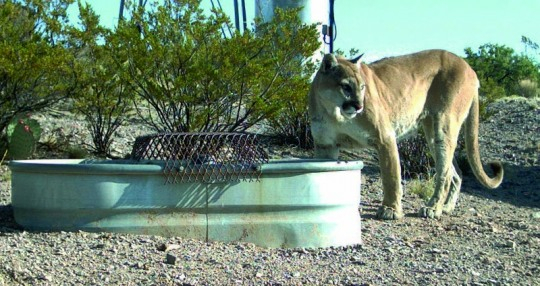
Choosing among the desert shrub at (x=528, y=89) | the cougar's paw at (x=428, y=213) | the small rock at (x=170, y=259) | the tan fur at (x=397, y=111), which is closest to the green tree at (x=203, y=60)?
the tan fur at (x=397, y=111)

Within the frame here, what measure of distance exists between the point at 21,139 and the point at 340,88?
4340mm

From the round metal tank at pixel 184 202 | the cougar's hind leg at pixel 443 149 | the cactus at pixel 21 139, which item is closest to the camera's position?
the round metal tank at pixel 184 202

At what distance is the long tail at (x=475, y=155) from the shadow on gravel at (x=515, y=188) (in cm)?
164

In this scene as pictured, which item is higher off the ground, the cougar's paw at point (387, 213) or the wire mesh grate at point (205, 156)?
the wire mesh grate at point (205, 156)

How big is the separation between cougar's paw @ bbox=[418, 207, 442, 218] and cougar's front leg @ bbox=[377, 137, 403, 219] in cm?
57

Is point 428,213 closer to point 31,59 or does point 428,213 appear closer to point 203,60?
point 203,60

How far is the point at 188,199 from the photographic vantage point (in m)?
6.93

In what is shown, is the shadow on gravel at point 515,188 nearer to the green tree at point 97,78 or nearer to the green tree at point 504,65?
the green tree at point 97,78

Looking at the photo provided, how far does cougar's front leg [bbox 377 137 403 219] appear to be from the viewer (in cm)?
912

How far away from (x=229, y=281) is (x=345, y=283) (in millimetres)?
810

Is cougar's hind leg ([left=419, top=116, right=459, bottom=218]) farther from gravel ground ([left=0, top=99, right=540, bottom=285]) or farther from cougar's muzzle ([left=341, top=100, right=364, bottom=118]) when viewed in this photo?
Answer: cougar's muzzle ([left=341, top=100, right=364, bottom=118])

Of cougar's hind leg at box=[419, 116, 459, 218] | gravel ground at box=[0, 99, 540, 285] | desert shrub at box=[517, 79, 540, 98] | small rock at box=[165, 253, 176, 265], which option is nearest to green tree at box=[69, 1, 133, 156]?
gravel ground at box=[0, 99, 540, 285]

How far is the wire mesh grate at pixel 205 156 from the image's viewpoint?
6.90 metres

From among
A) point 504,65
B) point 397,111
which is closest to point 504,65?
point 504,65
